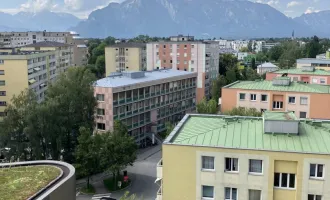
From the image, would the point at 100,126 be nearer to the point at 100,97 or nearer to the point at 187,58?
the point at 100,97

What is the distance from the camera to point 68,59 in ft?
373

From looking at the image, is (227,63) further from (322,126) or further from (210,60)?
(322,126)

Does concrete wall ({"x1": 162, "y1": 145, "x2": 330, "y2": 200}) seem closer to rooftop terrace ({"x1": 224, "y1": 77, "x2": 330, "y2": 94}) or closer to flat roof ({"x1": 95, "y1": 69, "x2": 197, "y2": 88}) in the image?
rooftop terrace ({"x1": 224, "y1": 77, "x2": 330, "y2": 94})

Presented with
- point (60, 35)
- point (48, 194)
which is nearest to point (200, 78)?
point (48, 194)

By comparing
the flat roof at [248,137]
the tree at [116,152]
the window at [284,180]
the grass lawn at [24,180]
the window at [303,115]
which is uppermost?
the flat roof at [248,137]

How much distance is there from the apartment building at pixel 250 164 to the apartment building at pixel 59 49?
81.9 m

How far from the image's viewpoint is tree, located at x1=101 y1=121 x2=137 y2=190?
41.7 meters

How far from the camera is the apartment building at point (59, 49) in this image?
3947 inches

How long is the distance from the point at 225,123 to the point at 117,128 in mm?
23114

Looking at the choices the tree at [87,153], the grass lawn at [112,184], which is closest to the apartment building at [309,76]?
the grass lawn at [112,184]

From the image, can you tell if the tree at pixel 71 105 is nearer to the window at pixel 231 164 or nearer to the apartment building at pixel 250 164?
the apartment building at pixel 250 164

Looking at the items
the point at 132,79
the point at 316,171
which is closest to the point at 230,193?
the point at 316,171

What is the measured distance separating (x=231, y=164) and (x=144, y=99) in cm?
3967

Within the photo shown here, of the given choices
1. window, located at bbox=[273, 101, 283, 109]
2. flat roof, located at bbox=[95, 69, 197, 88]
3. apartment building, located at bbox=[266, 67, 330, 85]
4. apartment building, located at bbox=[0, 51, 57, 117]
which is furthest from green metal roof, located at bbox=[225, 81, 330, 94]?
apartment building, located at bbox=[0, 51, 57, 117]
